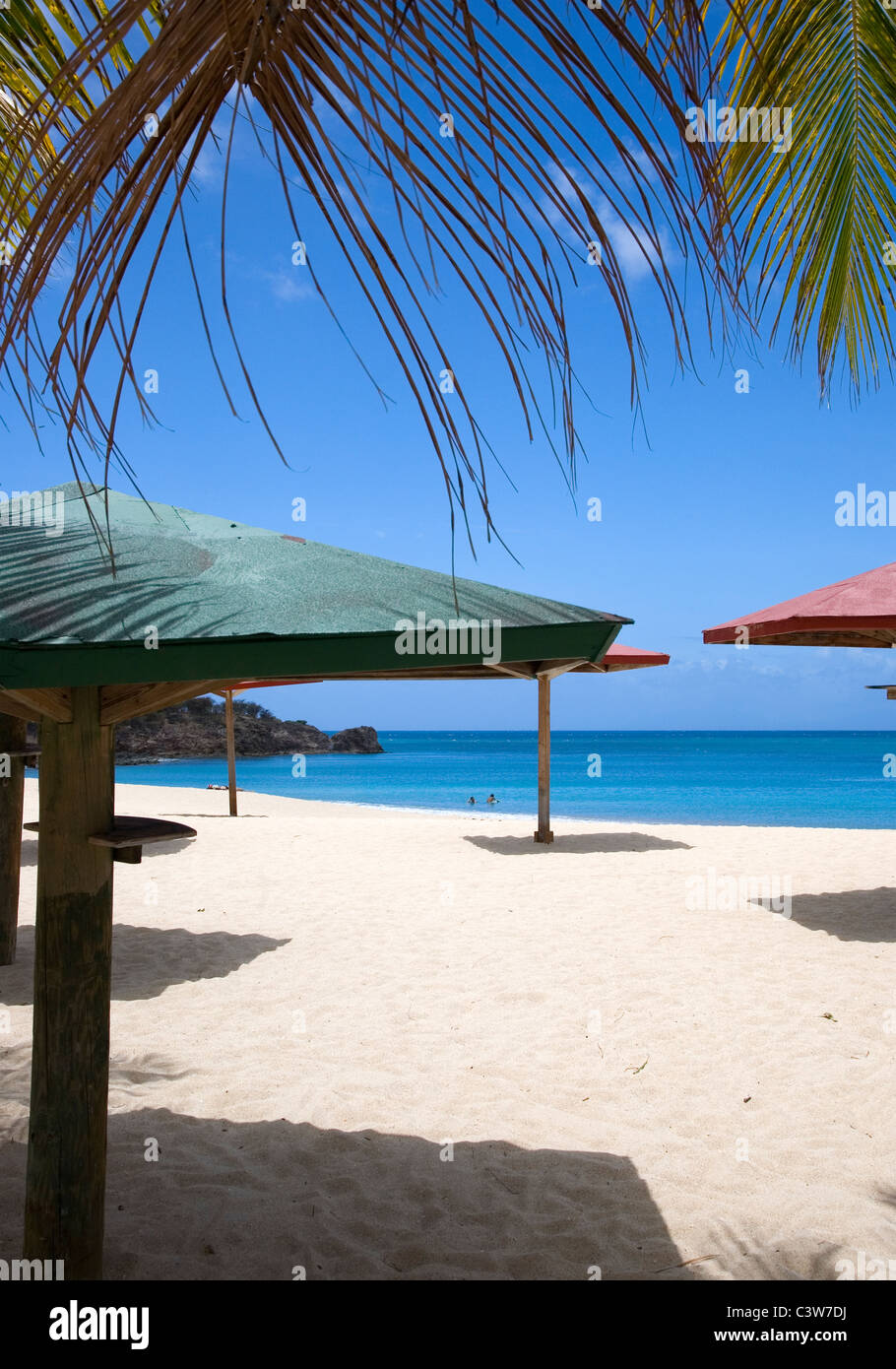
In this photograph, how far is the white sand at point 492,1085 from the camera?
264cm

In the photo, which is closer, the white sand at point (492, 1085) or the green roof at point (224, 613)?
the green roof at point (224, 613)

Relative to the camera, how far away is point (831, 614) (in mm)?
5758

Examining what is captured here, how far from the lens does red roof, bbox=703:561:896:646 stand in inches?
225

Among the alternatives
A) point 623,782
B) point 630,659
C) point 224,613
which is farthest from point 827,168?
point 623,782

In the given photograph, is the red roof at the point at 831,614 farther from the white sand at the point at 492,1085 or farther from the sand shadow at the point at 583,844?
the sand shadow at the point at 583,844

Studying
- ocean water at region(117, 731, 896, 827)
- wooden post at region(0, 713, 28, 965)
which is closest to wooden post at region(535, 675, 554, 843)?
ocean water at region(117, 731, 896, 827)

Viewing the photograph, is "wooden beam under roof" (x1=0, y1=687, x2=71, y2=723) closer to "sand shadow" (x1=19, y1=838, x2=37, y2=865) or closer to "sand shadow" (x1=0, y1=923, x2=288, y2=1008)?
"sand shadow" (x1=0, y1=923, x2=288, y2=1008)

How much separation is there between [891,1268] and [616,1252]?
0.77 meters

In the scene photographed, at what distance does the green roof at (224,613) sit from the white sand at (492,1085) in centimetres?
190

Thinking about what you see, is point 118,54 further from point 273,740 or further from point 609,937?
point 273,740

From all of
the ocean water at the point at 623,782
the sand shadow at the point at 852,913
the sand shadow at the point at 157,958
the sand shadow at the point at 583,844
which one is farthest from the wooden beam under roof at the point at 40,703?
the ocean water at the point at 623,782

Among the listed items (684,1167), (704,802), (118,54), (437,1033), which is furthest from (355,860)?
(704,802)

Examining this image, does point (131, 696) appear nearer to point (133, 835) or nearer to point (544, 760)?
point (133, 835)

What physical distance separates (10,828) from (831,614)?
18.2 feet
